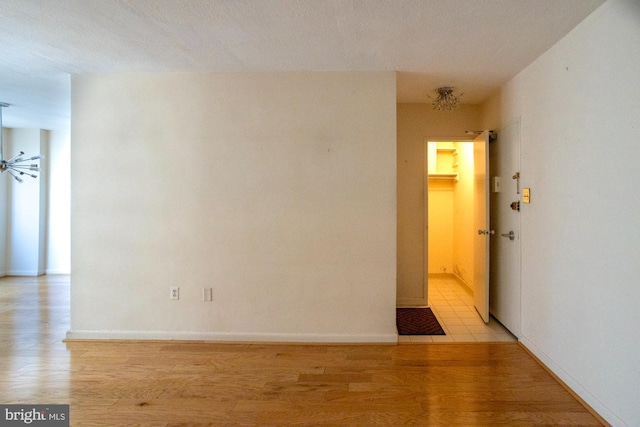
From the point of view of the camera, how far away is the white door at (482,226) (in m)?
3.21

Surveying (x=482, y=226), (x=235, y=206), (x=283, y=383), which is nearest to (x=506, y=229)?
(x=482, y=226)

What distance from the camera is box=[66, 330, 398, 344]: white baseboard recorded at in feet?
9.29

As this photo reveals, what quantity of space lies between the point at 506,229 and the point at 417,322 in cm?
134

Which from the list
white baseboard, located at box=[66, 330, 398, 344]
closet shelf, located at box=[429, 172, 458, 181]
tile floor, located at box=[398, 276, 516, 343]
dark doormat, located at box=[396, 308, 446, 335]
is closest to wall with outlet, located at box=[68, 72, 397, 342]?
white baseboard, located at box=[66, 330, 398, 344]

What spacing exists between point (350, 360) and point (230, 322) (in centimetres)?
118

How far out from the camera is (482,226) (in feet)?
10.8

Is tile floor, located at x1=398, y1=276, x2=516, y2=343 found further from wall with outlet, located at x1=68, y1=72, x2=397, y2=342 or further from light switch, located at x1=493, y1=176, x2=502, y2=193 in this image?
light switch, located at x1=493, y1=176, x2=502, y2=193

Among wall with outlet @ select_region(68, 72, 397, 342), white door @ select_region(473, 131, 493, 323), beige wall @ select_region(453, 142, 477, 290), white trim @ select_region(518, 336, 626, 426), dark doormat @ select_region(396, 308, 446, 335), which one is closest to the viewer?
white trim @ select_region(518, 336, 626, 426)

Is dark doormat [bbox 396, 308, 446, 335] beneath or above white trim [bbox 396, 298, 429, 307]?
beneath

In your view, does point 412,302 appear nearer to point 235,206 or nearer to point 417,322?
point 417,322

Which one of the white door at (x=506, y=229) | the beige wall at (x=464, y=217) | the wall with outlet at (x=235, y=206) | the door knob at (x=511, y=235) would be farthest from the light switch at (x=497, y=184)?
the wall with outlet at (x=235, y=206)

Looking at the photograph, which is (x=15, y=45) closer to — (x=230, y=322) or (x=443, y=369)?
(x=230, y=322)

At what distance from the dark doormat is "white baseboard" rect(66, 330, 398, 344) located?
15.5 inches

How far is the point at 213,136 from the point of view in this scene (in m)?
2.89
